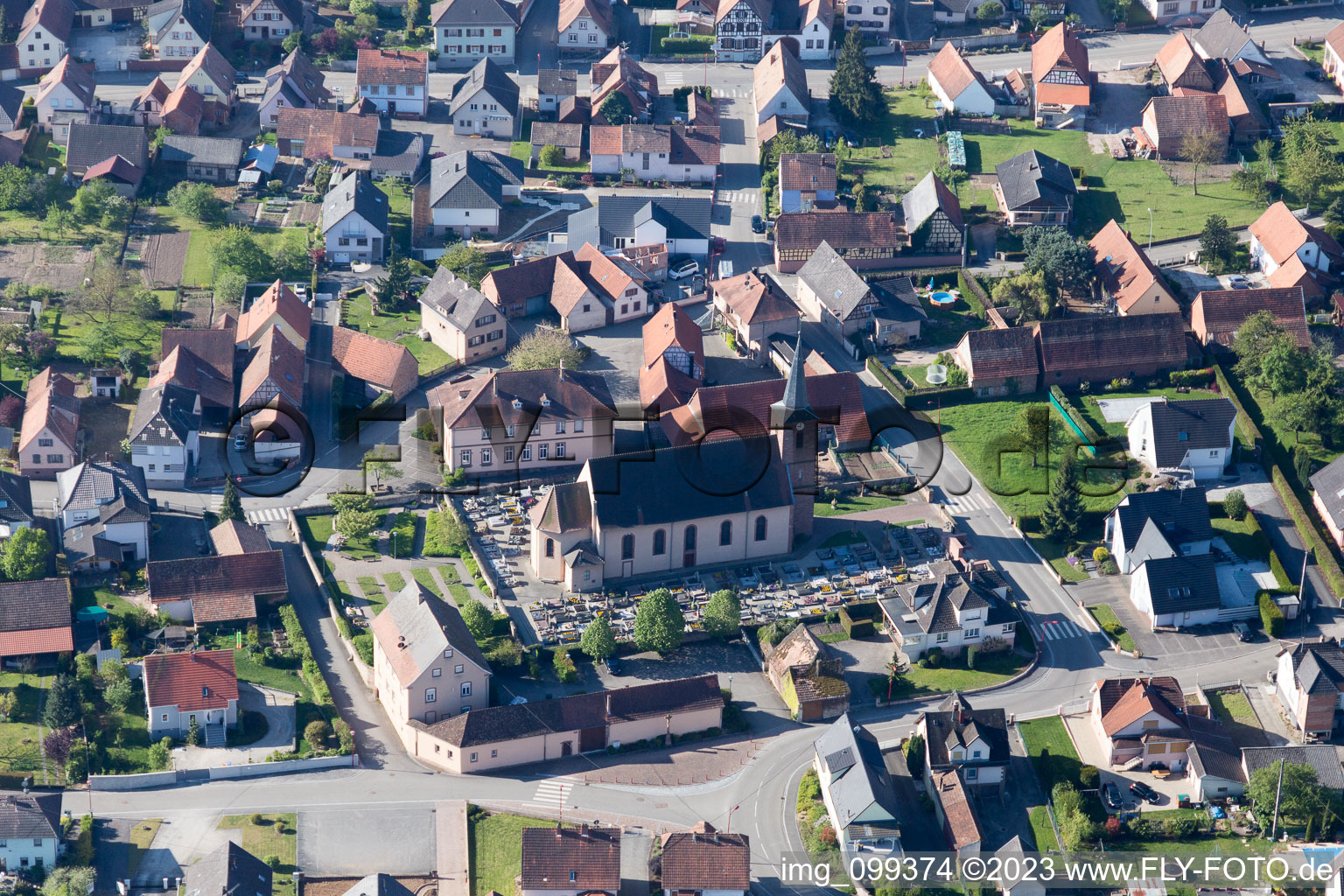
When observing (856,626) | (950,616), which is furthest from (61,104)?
(950,616)

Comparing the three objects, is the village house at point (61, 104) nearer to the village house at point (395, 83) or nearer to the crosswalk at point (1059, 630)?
the village house at point (395, 83)

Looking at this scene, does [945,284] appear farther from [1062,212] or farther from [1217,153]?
[1217,153]

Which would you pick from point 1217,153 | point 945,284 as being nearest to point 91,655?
point 945,284

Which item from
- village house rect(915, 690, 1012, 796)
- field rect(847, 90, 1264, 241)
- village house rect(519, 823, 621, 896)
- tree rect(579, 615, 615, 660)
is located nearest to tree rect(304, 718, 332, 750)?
village house rect(519, 823, 621, 896)

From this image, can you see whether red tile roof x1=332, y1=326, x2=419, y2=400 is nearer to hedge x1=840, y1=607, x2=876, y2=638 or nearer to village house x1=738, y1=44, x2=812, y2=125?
hedge x1=840, y1=607, x2=876, y2=638

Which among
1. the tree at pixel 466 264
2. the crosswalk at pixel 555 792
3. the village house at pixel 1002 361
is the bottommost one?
the crosswalk at pixel 555 792

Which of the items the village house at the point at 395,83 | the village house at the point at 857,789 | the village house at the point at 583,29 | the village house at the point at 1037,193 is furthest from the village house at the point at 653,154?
the village house at the point at 857,789

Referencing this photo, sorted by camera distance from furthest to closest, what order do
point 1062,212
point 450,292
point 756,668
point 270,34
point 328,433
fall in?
point 270,34 < point 1062,212 < point 450,292 < point 328,433 < point 756,668
